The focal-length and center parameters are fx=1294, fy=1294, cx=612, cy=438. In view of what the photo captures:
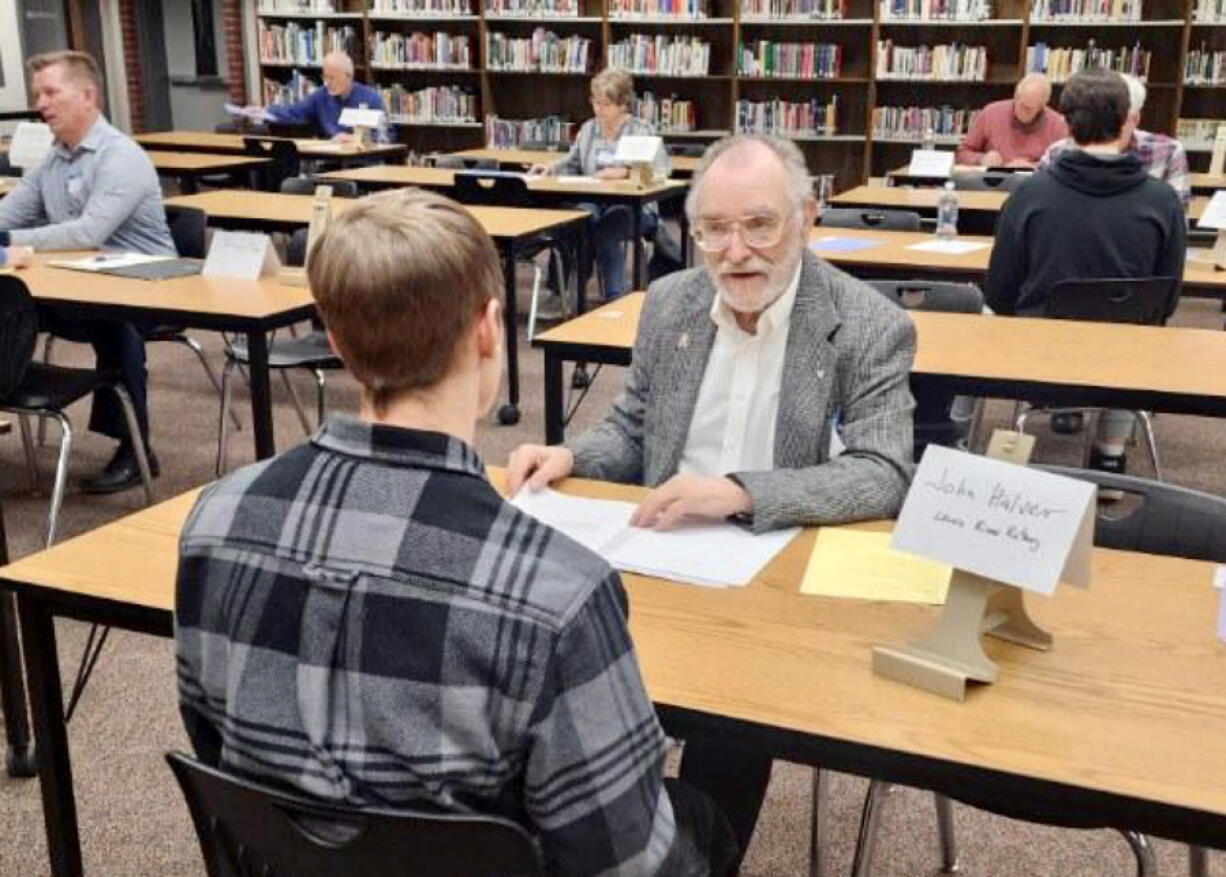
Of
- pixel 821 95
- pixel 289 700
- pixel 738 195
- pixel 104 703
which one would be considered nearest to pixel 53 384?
pixel 104 703

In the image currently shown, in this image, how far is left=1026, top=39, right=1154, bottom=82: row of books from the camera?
824 centimetres

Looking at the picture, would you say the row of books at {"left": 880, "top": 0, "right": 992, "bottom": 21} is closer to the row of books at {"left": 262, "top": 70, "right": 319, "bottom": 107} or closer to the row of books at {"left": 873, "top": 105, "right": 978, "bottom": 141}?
the row of books at {"left": 873, "top": 105, "right": 978, "bottom": 141}

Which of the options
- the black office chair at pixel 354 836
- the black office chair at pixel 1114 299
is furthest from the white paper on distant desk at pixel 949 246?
the black office chair at pixel 354 836

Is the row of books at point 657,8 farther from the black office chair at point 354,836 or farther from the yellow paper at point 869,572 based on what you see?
the black office chair at point 354,836

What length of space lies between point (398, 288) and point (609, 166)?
18.1 feet

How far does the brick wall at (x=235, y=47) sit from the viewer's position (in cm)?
1055

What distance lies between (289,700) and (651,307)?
4.27ft

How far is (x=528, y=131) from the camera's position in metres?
9.59

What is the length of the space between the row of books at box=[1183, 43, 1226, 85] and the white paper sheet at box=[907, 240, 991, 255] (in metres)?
4.57

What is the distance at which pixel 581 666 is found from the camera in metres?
1.04

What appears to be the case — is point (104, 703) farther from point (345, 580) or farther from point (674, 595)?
point (345, 580)

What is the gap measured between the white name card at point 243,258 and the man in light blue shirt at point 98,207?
1.31ft

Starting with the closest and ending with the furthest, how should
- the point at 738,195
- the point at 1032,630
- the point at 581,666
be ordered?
the point at 581,666, the point at 1032,630, the point at 738,195

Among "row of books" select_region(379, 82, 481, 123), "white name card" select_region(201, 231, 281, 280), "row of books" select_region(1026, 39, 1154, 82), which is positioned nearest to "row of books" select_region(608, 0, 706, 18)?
"row of books" select_region(379, 82, 481, 123)
